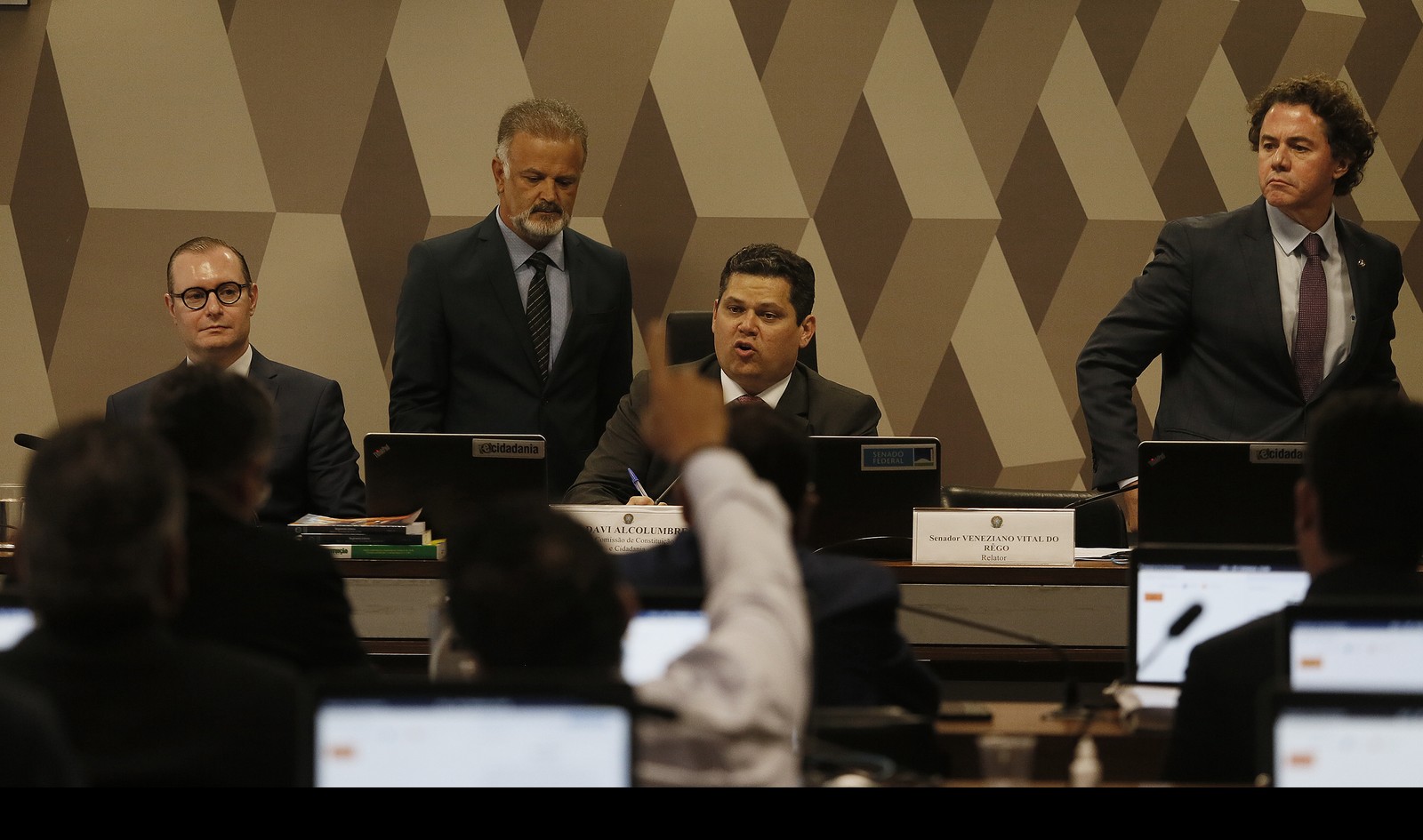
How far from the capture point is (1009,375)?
5281 mm

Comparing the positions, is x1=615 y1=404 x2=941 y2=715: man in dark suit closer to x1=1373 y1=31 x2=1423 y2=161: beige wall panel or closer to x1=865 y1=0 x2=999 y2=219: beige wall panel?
x1=865 y1=0 x2=999 y2=219: beige wall panel

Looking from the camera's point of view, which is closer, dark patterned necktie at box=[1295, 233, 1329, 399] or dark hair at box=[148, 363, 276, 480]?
dark hair at box=[148, 363, 276, 480]

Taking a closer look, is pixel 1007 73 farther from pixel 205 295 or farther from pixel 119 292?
pixel 119 292

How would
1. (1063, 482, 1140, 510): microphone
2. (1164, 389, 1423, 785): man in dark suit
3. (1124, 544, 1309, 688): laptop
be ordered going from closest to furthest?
(1164, 389, 1423, 785): man in dark suit
(1124, 544, 1309, 688): laptop
(1063, 482, 1140, 510): microphone

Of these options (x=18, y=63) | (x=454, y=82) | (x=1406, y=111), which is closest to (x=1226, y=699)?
(x=454, y=82)

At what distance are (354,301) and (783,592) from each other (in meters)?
4.00

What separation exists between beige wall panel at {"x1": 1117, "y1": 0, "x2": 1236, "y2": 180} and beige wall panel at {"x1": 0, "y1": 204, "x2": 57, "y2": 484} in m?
4.00

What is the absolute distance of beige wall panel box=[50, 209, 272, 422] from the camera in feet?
16.6

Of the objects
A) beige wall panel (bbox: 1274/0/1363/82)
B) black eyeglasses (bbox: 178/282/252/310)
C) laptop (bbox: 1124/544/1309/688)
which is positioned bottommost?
laptop (bbox: 1124/544/1309/688)

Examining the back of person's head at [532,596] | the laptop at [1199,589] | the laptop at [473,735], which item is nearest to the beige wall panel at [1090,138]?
the laptop at [1199,589]

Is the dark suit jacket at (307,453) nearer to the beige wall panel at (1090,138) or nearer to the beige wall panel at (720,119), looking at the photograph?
the beige wall panel at (720,119)

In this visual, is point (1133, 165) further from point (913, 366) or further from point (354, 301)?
point (354, 301)

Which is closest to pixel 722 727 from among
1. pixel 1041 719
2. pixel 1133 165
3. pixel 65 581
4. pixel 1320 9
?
pixel 65 581

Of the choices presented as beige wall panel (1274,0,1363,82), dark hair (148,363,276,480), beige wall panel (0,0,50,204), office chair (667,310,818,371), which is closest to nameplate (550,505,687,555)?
dark hair (148,363,276,480)
